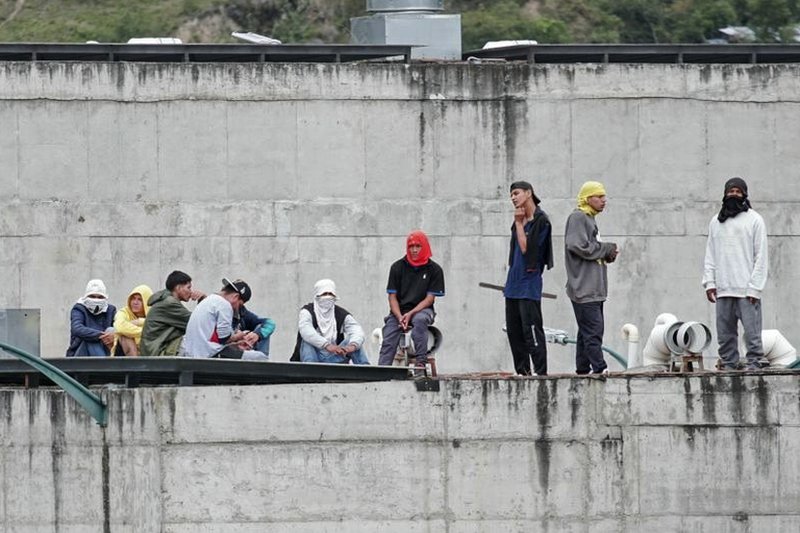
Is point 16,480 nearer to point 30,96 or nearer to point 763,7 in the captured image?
point 30,96

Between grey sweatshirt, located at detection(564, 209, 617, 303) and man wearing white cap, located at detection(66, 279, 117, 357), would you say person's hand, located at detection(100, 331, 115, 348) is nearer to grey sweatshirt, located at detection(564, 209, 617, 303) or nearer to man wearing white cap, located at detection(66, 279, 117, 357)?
man wearing white cap, located at detection(66, 279, 117, 357)

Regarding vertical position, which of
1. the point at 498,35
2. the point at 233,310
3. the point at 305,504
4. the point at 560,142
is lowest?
the point at 305,504

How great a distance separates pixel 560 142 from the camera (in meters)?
23.9

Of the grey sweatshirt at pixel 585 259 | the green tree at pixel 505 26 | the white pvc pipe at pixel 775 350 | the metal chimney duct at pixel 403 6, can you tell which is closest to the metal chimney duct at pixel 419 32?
the metal chimney duct at pixel 403 6

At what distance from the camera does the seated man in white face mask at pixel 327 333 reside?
1652cm

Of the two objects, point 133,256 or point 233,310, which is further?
point 133,256

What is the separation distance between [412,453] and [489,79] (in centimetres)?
910

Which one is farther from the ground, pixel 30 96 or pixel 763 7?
pixel 763 7

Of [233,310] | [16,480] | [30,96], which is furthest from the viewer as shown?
[30,96]

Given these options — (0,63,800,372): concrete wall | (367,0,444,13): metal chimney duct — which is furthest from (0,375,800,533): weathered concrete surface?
(367,0,444,13): metal chimney duct

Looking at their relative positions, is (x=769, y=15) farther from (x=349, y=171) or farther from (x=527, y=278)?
(x=527, y=278)

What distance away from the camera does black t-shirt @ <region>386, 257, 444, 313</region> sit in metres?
16.8

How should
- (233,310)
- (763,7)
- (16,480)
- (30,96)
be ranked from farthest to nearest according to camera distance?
(763,7), (30,96), (233,310), (16,480)

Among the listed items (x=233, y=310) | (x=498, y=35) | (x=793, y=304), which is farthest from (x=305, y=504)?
(x=498, y=35)
